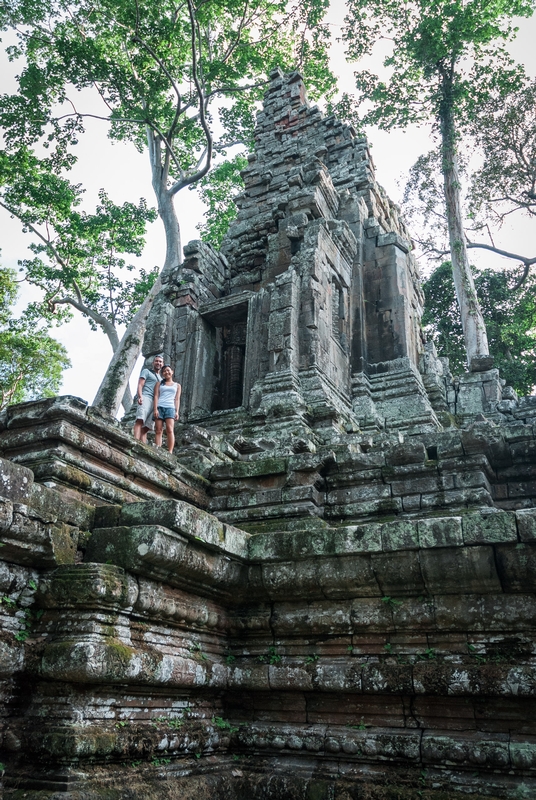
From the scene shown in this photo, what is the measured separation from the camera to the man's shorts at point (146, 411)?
8.35 m

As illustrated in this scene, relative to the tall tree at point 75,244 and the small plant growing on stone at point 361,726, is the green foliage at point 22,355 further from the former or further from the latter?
the small plant growing on stone at point 361,726

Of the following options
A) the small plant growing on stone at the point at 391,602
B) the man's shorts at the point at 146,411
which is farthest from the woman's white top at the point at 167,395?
the small plant growing on stone at the point at 391,602

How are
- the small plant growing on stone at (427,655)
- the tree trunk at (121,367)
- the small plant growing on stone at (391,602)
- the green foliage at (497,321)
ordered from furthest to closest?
the green foliage at (497,321) → the tree trunk at (121,367) → the small plant growing on stone at (391,602) → the small plant growing on stone at (427,655)

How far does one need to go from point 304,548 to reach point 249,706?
1179mm

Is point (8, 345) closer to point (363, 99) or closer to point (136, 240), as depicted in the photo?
point (136, 240)

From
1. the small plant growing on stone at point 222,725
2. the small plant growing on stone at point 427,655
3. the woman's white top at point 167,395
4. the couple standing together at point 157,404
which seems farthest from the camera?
the woman's white top at point 167,395

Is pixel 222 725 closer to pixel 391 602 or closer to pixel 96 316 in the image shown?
pixel 391 602

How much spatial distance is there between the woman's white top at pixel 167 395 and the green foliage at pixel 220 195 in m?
16.7

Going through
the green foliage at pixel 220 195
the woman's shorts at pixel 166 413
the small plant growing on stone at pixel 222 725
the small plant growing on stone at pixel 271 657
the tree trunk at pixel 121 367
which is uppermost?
the green foliage at pixel 220 195

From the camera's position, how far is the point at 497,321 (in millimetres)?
22062

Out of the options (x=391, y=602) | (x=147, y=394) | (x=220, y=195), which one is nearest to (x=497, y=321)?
(x=220, y=195)

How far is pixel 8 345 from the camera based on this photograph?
77.4 ft

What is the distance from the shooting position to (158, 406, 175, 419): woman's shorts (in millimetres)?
8203

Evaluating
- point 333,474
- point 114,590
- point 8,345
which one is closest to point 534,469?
point 333,474
